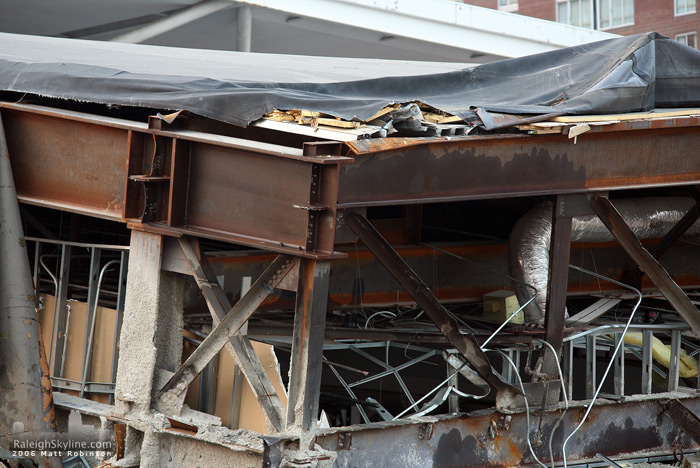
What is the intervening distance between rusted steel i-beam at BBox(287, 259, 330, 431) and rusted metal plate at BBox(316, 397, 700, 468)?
38cm

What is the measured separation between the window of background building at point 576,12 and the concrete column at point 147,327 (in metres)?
45.4

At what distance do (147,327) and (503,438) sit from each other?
304 cm

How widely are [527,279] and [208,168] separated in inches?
147

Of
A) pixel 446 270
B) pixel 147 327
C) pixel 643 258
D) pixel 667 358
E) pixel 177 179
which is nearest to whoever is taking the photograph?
pixel 177 179

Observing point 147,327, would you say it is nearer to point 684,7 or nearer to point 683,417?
point 683,417

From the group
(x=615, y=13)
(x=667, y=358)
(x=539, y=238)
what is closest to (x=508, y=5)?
(x=615, y=13)

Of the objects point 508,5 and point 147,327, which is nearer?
point 147,327

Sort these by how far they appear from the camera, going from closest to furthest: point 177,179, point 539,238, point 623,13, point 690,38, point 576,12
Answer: point 177,179 → point 539,238 → point 690,38 → point 623,13 → point 576,12

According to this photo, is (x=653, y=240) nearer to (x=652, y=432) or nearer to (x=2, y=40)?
(x=652, y=432)

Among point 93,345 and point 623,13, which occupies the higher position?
point 623,13

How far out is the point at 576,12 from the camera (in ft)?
159

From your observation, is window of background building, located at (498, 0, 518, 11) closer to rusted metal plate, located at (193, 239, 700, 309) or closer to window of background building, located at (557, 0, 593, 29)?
window of background building, located at (557, 0, 593, 29)

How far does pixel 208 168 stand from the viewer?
6.10 metres

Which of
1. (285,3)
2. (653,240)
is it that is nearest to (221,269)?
(653,240)
